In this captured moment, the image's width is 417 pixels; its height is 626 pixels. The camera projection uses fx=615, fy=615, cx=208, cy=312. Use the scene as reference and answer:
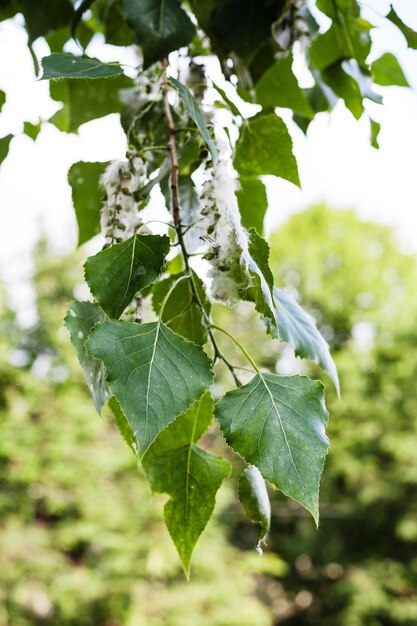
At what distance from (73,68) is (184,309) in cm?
18

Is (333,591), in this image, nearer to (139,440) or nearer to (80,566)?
(80,566)

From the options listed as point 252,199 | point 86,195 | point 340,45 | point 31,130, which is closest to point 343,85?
point 340,45

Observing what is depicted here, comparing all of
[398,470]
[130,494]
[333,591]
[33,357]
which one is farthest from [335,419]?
[33,357]

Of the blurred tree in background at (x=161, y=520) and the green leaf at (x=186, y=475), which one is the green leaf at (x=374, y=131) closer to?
the green leaf at (x=186, y=475)

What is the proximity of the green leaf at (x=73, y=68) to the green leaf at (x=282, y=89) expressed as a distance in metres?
0.25

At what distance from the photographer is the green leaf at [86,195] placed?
1.84ft

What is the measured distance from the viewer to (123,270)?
37 centimetres

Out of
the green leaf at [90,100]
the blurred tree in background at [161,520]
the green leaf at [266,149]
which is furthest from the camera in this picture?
the blurred tree in background at [161,520]

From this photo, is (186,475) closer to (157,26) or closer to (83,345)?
(83,345)

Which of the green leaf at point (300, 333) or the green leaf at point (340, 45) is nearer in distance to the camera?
the green leaf at point (300, 333)

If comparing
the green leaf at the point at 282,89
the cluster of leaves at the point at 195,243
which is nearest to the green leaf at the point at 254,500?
the cluster of leaves at the point at 195,243

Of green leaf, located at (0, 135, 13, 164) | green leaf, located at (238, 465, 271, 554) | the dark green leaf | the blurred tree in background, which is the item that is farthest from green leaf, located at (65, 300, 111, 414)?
the blurred tree in background

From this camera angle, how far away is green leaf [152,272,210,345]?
46 cm

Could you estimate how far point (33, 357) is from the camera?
6297 millimetres
